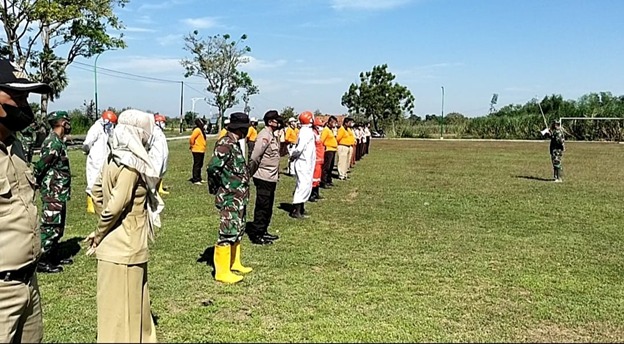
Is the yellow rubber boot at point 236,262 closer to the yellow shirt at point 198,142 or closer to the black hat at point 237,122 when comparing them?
the black hat at point 237,122

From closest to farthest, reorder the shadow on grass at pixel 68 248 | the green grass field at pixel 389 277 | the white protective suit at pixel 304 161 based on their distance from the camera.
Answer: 1. the green grass field at pixel 389 277
2. the shadow on grass at pixel 68 248
3. the white protective suit at pixel 304 161

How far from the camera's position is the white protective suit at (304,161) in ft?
32.8

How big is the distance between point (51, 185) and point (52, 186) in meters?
0.02

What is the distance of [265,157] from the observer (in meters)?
8.41

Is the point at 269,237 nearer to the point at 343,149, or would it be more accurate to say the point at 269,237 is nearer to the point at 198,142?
the point at 198,142

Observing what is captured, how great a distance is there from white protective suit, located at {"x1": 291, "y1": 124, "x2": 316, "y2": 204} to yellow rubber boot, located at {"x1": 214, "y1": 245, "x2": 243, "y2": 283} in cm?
380

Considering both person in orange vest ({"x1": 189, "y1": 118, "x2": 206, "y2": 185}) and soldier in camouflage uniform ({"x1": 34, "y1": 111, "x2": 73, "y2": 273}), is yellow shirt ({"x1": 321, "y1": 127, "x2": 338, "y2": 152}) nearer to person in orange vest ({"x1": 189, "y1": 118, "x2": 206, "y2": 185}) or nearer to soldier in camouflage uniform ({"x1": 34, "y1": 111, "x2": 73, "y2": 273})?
person in orange vest ({"x1": 189, "y1": 118, "x2": 206, "y2": 185})

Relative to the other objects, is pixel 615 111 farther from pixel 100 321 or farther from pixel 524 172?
pixel 100 321

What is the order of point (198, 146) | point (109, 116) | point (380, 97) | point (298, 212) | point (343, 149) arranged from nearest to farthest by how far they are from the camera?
point (298, 212), point (109, 116), point (198, 146), point (343, 149), point (380, 97)

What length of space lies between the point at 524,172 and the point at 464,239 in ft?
41.6

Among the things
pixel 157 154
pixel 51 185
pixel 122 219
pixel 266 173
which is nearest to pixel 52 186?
pixel 51 185

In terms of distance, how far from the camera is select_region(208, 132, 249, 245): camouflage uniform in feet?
21.1

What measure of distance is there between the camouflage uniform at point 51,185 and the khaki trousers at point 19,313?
351 centimetres

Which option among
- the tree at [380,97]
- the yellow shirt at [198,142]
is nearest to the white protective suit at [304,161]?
the yellow shirt at [198,142]
